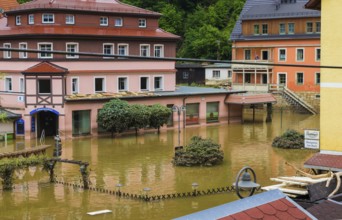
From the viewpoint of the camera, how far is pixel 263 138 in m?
42.7

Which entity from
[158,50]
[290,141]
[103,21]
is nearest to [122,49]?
[103,21]

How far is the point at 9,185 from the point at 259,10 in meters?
44.2

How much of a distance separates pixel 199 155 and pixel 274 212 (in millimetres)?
22115

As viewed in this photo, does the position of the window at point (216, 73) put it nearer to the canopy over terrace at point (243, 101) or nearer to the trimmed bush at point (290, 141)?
the canopy over terrace at point (243, 101)

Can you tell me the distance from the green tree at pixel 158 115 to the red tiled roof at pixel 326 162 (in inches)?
854

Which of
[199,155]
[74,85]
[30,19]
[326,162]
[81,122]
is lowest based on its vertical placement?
[199,155]

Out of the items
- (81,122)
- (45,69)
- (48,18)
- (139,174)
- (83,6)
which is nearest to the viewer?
(139,174)

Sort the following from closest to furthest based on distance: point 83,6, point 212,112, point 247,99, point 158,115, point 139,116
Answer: point 139,116, point 158,115, point 83,6, point 212,112, point 247,99

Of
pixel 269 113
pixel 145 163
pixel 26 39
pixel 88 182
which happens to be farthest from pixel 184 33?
pixel 88 182

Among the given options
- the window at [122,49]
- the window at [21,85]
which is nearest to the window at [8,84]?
the window at [21,85]

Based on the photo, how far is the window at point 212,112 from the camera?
2009 inches

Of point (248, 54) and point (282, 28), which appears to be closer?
point (282, 28)

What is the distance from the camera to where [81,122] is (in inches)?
1713

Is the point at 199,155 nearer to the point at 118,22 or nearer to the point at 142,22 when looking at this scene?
the point at 118,22
